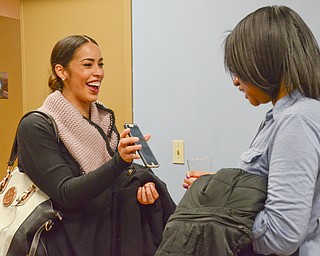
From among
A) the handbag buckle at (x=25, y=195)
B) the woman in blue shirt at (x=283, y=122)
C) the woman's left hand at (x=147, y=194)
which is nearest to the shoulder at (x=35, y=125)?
the handbag buckle at (x=25, y=195)

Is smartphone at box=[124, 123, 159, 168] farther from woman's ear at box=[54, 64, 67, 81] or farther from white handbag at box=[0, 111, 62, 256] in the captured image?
woman's ear at box=[54, 64, 67, 81]

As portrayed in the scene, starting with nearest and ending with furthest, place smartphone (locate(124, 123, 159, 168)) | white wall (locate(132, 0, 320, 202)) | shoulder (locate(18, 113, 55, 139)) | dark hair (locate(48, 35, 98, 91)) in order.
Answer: smartphone (locate(124, 123, 159, 168)) < shoulder (locate(18, 113, 55, 139)) < dark hair (locate(48, 35, 98, 91)) < white wall (locate(132, 0, 320, 202))

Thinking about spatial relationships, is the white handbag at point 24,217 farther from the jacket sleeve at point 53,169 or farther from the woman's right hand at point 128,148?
the woman's right hand at point 128,148

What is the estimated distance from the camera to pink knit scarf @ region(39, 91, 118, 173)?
146 centimetres

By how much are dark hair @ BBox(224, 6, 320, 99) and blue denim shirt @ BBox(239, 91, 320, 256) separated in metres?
0.04

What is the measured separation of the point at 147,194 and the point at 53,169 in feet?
0.99

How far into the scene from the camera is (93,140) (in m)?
1.54

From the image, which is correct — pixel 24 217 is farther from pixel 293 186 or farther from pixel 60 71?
pixel 293 186

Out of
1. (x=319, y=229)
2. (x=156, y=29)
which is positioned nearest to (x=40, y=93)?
(x=156, y=29)

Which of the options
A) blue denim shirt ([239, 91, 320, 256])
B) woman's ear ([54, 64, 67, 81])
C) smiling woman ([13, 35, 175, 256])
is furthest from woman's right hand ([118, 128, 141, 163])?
blue denim shirt ([239, 91, 320, 256])

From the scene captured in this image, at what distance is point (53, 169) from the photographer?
1362mm

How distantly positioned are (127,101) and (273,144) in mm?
1374

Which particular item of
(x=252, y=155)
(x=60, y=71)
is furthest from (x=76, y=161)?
(x=252, y=155)

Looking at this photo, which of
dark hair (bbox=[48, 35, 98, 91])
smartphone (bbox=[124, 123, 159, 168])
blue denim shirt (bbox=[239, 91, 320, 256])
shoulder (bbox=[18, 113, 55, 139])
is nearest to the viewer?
blue denim shirt (bbox=[239, 91, 320, 256])
